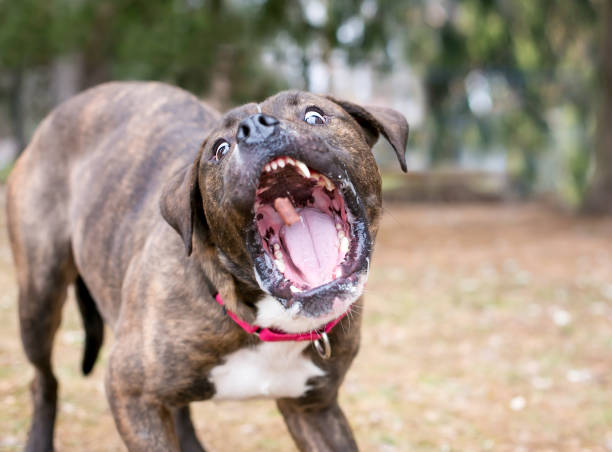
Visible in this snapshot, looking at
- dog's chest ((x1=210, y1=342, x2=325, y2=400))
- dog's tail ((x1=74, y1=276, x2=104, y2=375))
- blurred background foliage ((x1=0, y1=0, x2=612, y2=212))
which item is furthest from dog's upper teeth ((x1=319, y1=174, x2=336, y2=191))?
blurred background foliage ((x1=0, y1=0, x2=612, y2=212))

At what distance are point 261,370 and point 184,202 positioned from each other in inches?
25.8

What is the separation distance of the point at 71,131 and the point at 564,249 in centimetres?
745

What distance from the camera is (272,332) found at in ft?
9.37

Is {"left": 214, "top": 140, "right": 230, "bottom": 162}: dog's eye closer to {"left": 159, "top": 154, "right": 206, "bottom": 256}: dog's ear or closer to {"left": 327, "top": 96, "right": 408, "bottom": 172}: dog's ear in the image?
{"left": 159, "top": 154, "right": 206, "bottom": 256}: dog's ear

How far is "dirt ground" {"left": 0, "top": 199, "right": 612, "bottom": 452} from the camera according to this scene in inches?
179

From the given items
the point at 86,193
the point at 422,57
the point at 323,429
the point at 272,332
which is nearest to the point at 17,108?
the point at 422,57

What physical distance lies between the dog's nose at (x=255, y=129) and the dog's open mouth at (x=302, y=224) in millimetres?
191

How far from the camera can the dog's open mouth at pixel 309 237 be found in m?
2.64

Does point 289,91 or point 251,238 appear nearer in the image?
point 251,238

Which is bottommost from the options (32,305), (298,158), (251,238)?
(32,305)

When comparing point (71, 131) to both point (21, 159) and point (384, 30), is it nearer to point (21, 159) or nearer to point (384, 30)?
point (21, 159)

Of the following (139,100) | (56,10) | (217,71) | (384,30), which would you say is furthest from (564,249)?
(139,100)

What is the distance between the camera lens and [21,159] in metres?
4.10

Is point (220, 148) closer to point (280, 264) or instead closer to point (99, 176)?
point (280, 264)
